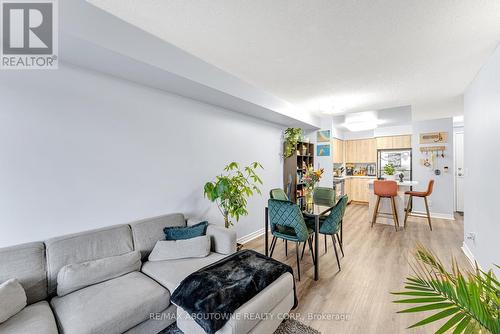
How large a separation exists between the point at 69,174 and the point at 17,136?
0.45 metres

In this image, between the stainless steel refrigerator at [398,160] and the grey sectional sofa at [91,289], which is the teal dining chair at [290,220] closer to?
the grey sectional sofa at [91,289]

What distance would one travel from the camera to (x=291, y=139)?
4602 mm

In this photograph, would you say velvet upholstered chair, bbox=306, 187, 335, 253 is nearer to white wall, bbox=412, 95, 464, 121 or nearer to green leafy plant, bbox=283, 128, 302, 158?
green leafy plant, bbox=283, 128, 302, 158

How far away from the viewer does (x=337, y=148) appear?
267 inches

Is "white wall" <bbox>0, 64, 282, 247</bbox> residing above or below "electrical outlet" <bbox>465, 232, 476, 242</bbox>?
above

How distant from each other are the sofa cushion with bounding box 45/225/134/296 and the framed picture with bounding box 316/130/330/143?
4.39 m

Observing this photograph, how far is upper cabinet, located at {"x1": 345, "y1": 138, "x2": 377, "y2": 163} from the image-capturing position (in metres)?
6.74

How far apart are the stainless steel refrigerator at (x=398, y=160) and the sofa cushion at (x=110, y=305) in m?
6.17

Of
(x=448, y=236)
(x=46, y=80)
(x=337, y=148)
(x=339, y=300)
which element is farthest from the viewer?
(x=337, y=148)

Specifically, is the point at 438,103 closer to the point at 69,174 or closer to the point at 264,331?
the point at 264,331

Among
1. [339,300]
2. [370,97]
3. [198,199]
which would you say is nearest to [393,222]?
[370,97]

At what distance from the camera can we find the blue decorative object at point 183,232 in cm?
233

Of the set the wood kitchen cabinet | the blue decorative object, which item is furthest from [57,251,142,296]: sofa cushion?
the wood kitchen cabinet

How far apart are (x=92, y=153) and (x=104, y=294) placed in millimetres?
1265
